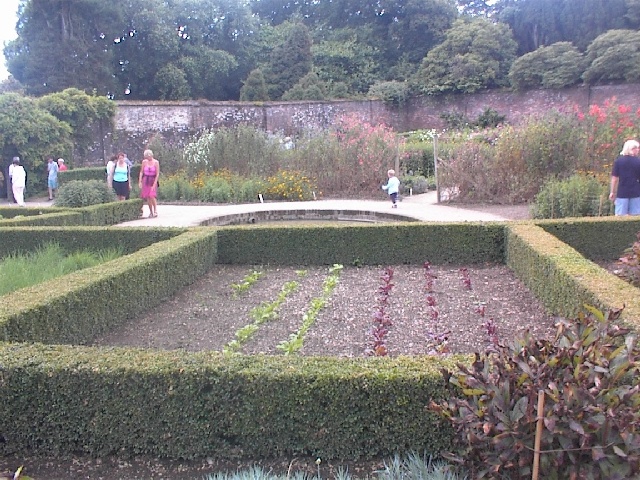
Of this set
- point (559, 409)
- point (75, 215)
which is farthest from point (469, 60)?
point (559, 409)

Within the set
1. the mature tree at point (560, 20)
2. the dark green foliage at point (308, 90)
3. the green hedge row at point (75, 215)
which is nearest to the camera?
the green hedge row at point (75, 215)

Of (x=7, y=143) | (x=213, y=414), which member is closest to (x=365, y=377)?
(x=213, y=414)

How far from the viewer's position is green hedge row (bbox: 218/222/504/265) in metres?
7.20

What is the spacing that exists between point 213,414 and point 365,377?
0.71 m

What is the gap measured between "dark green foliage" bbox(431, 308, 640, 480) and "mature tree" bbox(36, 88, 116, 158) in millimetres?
19197

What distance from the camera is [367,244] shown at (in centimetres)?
730

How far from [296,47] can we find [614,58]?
54.9ft

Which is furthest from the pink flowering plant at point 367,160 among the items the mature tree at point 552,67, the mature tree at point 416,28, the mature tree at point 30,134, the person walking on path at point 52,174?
the mature tree at point 416,28

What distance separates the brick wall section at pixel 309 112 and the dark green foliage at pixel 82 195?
10.8m

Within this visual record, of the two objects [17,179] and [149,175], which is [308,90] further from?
[149,175]

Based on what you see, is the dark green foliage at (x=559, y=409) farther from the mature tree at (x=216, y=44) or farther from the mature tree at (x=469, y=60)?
the mature tree at (x=216, y=44)

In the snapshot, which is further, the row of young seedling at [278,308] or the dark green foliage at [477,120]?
the dark green foliage at [477,120]

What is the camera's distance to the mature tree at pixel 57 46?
92.9ft

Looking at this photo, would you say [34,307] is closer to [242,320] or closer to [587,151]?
[242,320]
